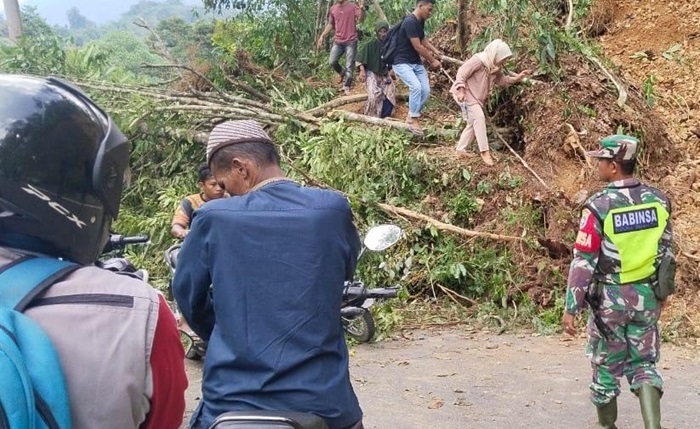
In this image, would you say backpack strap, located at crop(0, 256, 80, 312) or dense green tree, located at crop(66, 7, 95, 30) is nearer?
backpack strap, located at crop(0, 256, 80, 312)

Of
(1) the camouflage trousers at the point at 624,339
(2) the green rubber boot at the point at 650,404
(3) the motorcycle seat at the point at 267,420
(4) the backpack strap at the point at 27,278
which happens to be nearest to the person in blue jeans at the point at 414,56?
(1) the camouflage trousers at the point at 624,339

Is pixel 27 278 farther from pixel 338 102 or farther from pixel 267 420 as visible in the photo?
pixel 338 102

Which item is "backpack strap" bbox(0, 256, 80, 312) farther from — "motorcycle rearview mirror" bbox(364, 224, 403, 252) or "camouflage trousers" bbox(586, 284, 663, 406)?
"camouflage trousers" bbox(586, 284, 663, 406)

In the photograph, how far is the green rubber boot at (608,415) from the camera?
4.10 meters

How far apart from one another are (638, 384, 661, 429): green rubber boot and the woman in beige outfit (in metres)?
4.41

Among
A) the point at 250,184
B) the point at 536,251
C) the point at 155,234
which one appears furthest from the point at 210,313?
the point at 155,234

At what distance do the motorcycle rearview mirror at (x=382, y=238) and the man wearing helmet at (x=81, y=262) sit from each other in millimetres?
2024

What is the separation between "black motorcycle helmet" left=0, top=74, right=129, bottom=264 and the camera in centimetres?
126

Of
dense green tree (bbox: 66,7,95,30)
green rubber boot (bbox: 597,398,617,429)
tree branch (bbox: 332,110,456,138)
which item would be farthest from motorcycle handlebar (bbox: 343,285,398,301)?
dense green tree (bbox: 66,7,95,30)

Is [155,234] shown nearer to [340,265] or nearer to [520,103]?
[520,103]

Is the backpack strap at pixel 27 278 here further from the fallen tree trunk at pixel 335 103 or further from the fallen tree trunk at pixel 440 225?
the fallen tree trunk at pixel 335 103

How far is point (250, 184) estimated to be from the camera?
229 cm

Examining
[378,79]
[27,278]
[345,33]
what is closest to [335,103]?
[378,79]

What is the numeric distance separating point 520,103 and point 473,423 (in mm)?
5102
